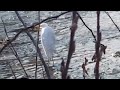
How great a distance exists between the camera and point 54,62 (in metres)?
2.98

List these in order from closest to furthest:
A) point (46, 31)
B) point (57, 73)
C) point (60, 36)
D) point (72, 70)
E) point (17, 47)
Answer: point (46, 31)
point (57, 73)
point (72, 70)
point (17, 47)
point (60, 36)

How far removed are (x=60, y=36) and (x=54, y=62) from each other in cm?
77

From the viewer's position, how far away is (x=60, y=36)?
12.2ft
